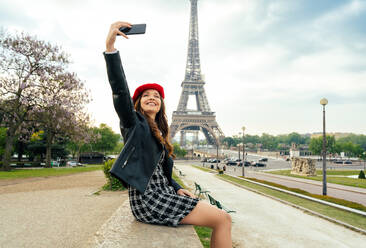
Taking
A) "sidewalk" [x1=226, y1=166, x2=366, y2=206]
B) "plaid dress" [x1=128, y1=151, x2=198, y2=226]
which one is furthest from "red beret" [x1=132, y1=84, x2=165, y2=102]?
"sidewalk" [x1=226, y1=166, x2=366, y2=206]

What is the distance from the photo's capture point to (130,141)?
2.20 metres

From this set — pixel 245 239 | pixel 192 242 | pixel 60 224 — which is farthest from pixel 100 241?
pixel 60 224

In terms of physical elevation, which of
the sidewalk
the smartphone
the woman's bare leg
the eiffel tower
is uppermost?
the eiffel tower

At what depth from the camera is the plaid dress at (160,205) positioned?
7.45 feet

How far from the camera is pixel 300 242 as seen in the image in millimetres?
5336

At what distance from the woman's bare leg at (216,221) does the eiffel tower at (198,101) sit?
56.1 meters

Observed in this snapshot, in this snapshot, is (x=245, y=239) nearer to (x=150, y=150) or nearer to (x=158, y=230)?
(x=158, y=230)

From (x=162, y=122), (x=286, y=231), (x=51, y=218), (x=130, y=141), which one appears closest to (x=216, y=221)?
(x=130, y=141)

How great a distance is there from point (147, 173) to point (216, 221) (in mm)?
766

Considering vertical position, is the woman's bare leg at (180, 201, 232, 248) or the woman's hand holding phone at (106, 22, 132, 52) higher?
the woman's hand holding phone at (106, 22, 132, 52)

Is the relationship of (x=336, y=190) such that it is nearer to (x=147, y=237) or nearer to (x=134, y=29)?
(x=147, y=237)

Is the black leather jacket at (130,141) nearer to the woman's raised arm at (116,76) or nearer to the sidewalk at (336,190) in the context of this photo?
the woman's raised arm at (116,76)

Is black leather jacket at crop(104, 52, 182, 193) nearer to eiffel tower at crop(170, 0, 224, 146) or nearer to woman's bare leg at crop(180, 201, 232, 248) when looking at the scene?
woman's bare leg at crop(180, 201, 232, 248)

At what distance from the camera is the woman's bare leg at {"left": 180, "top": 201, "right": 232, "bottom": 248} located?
2.09 meters
